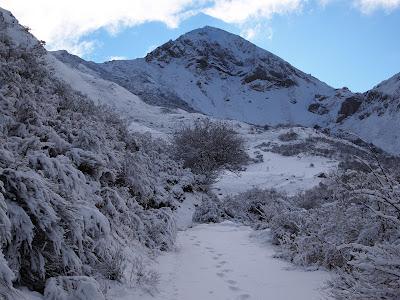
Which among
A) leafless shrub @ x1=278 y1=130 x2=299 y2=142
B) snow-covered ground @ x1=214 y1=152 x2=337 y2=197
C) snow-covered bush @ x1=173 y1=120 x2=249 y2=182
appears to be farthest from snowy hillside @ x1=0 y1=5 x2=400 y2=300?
leafless shrub @ x1=278 y1=130 x2=299 y2=142

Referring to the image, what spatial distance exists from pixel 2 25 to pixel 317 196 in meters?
13.2

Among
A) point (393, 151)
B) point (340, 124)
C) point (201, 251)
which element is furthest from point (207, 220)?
point (340, 124)

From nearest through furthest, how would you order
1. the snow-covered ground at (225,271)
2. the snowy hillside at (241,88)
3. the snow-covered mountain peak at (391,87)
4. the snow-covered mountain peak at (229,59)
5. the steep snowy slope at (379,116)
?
1. the snow-covered ground at (225,271)
2. the steep snowy slope at (379,116)
3. the snow-covered mountain peak at (391,87)
4. the snowy hillside at (241,88)
5. the snow-covered mountain peak at (229,59)

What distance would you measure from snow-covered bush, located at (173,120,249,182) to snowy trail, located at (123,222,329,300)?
11.1m

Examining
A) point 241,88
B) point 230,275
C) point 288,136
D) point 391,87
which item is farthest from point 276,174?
point 241,88

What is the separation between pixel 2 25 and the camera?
949cm

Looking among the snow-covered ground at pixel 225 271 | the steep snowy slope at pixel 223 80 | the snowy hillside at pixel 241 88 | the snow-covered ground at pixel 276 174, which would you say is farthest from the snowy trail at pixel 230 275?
the steep snowy slope at pixel 223 80

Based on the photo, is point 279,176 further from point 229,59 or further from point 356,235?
point 229,59

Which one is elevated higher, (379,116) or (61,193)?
(379,116)

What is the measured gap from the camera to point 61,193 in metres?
4.63

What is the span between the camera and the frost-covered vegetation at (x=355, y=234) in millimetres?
2996

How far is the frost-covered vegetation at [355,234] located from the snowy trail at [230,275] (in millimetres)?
347

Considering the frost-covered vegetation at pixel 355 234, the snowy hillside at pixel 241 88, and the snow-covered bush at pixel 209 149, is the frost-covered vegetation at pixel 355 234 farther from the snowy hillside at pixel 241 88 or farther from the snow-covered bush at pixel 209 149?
the snowy hillside at pixel 241 88

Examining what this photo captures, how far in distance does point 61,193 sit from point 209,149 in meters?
16.2
